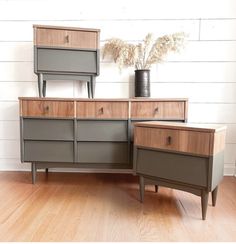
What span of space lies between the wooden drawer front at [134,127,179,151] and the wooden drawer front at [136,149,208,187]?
0.05 meters

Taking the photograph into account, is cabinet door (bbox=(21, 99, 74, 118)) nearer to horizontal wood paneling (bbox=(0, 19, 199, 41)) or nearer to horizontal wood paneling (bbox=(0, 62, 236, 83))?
horizontal wood paneling (bbox=(0, 62, 236, 83))

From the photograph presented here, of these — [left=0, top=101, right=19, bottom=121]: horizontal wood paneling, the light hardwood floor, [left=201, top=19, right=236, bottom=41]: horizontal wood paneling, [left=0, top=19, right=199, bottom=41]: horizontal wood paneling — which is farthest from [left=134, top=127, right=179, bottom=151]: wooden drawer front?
[left=0, top=101, right=19, bottom=121]: horizontal wood paneling

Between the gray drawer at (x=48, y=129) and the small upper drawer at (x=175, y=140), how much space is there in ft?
2.10

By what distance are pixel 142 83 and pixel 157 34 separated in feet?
1.92

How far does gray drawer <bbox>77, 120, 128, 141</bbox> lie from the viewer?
6.55 ft

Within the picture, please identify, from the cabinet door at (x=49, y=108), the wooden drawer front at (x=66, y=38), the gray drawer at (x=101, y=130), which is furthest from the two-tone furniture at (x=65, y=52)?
the gray drawer at (x=101, y=130)

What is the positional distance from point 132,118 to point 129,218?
815 mm

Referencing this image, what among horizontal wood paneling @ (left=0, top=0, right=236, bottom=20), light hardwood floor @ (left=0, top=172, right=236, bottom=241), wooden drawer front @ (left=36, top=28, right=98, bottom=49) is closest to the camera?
light hardwood floor @ (left=0, top=172, right=236, bottom=241)

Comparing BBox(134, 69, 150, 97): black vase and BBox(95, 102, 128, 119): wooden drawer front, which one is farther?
BBox(134, 69, 150, 97): black vase

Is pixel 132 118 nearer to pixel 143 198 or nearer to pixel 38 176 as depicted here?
pixel 143 198

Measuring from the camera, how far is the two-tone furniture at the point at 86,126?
1.98m

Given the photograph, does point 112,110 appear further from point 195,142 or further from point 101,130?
point 195,142

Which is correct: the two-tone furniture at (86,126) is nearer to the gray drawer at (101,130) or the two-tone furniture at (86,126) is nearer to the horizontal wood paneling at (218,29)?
the gray drawer at (101,130)

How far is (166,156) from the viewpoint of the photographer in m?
1.61
